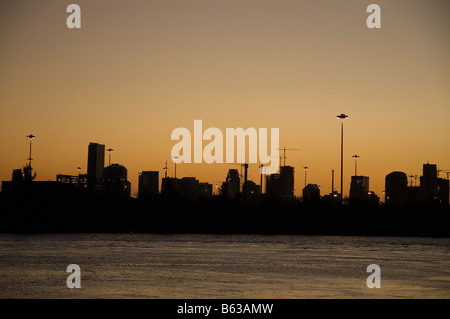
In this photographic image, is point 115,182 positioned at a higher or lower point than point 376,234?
higher

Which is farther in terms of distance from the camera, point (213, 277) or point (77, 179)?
point (77, 179)

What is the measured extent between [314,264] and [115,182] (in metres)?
111

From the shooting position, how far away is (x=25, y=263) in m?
59.3

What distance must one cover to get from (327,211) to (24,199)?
67.2 meters

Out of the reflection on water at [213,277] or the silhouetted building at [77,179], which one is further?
the silhouetted building at [77,179]

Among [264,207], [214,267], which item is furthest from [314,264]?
[264,207]

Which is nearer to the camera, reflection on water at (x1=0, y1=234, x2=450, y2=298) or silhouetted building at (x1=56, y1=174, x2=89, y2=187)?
reflection on water at (x1=0, y1=234, x2=450, y2=298)

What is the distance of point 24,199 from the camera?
147m
